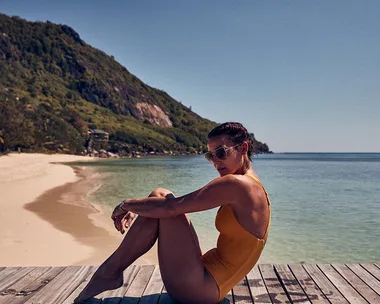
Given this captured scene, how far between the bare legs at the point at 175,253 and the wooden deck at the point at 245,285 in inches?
23.0

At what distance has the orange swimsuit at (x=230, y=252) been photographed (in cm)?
302

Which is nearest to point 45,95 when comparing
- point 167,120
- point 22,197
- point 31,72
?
point 31,72

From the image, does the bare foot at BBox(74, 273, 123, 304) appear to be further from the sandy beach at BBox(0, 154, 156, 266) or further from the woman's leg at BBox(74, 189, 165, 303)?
the sandy beach at BBox(0, 154, 156, 266)

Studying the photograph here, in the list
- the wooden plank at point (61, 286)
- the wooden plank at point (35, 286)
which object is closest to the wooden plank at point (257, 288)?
the wooden plank at point (61, 286)

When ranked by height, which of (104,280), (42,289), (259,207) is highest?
(259,207)

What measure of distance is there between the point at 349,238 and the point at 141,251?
8.48 metres

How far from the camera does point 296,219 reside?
43.0 feet

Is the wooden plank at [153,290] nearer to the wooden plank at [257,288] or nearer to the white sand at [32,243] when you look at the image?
the wooden plank at [257,288]

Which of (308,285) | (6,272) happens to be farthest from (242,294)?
(6,272)

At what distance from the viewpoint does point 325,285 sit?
13.7ft

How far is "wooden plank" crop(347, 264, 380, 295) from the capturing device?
4.11m

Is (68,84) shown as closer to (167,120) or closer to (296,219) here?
(167,120)

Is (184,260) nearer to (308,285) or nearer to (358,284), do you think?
(308,285)

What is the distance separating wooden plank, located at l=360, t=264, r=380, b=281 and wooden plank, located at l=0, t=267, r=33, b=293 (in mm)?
3891
